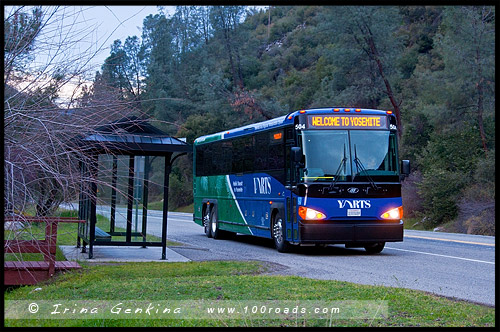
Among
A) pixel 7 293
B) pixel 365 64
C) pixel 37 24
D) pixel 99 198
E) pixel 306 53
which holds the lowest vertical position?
pixel 7 293

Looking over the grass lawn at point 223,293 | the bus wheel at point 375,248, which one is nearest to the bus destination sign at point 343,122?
the bus wheel at point 375,248

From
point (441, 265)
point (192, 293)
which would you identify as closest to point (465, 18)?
point (441, 265)

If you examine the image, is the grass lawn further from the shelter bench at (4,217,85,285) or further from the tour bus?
the tour bus

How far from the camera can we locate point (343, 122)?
54.8ft

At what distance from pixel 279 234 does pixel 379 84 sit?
101 feet

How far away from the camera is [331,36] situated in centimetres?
4675

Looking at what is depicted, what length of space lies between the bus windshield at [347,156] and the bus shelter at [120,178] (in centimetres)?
305

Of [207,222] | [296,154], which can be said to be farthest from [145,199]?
[207,222]

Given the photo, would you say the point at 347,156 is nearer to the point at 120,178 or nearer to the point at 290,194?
the point at 290,194

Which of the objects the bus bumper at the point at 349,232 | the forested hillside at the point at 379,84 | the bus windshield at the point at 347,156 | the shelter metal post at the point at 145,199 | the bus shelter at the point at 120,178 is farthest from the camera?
the forested hillside at the point at 379,84

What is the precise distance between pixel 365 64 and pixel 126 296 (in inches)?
1549

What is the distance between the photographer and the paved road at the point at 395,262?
11.8m

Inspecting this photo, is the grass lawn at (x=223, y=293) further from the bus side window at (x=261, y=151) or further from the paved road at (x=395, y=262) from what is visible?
the bus side window at (x=261, y=151)

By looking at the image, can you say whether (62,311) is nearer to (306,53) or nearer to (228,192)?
(228,192)
